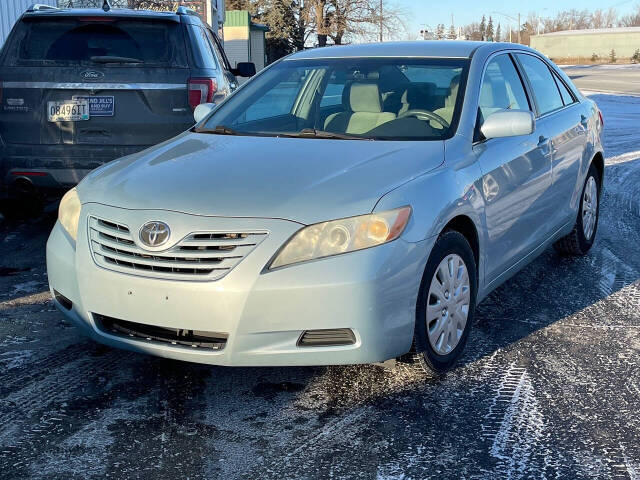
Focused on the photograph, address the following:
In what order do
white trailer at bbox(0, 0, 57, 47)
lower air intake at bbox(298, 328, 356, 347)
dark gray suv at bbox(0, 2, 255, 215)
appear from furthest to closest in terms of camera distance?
white trailer at bbox(0, 0, 57, 47), dark gray suv at bbox(0, 2, 255, 215), lower air intake at bbox(298, 328, 356, 347)

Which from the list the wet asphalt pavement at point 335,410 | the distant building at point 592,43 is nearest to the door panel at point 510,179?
the wet asphalt pavement at point 335,410

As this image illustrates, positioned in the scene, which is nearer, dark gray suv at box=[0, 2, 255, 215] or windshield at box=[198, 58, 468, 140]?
windshield at box=[198, 58, 468, 140]

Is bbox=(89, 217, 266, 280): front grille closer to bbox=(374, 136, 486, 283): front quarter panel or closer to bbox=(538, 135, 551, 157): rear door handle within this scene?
bbox=(374, 136, 486, 283): front quarter panel

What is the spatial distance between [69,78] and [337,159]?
121 inches

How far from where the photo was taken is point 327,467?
2.96 metres

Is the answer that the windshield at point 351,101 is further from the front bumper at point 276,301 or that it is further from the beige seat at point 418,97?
the front bumper at point 276,301

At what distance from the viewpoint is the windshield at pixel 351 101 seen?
439 cm

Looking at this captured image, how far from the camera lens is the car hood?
3385mm

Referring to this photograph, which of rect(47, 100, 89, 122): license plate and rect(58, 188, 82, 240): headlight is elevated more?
rect(47, 100, 89, 122): license plate

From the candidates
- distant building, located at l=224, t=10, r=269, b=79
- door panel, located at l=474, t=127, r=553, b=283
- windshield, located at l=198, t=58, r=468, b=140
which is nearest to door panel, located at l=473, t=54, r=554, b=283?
door panel, located at l=474, t=127, r=553, b=283

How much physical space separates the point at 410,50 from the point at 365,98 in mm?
510

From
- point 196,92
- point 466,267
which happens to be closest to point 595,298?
point 466,267

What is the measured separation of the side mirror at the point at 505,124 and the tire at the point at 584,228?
181 centimetres

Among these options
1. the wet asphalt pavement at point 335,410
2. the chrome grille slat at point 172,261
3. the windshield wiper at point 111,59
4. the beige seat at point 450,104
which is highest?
the windshield wiper at point 111,59
